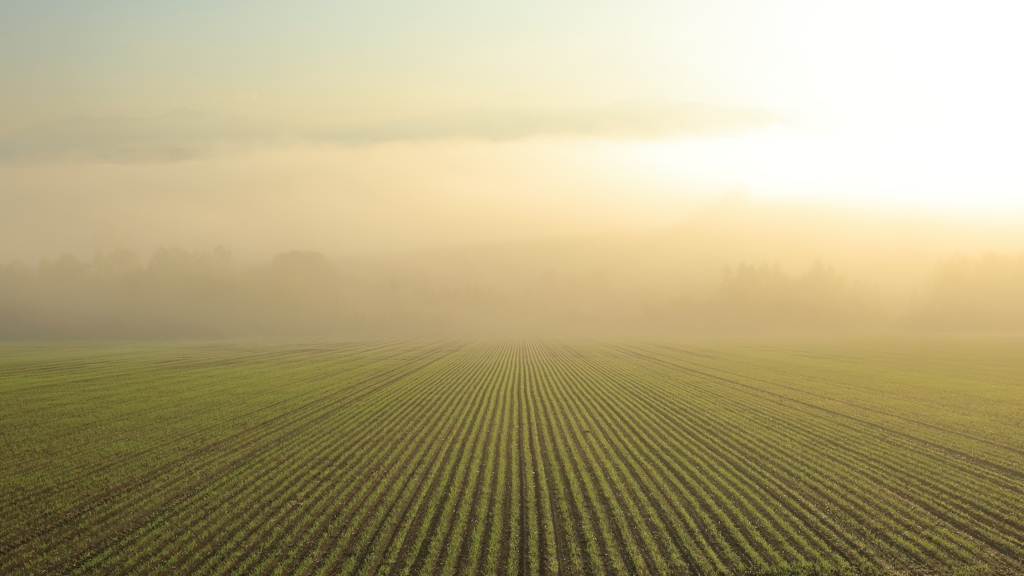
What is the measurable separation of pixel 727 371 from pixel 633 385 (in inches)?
655

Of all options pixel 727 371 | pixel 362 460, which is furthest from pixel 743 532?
pixel 727 371

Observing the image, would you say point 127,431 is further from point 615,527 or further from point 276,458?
point 615,527

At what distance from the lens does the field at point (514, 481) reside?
44.7 ft

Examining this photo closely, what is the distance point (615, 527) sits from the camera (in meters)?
15.1

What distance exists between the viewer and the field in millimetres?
13633

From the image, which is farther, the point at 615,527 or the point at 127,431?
the point at 127,431

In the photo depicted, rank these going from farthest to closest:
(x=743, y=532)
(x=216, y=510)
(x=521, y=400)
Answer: (x=521, y=400)
(x=216, y=510)
(x=743, y=532)

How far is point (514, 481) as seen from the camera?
62.1 feet

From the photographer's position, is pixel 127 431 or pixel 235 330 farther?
pixel 235 330

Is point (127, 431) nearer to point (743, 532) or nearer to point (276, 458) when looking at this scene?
point (276, 458)

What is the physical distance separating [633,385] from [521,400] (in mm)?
12786

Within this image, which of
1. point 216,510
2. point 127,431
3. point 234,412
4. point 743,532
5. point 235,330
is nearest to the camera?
point 743,532

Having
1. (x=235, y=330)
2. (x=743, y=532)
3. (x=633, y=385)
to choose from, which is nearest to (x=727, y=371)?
(x=633, y=385)

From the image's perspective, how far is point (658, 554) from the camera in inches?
534
